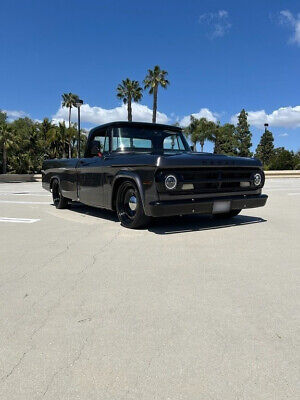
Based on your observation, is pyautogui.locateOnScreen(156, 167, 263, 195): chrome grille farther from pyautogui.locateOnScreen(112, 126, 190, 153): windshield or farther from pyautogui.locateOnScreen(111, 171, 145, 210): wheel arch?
pyautogui.locateOnScreen(112, 126, 190, 153): windshield

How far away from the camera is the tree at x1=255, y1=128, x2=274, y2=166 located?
7956cm

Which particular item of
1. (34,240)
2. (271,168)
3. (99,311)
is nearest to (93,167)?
(34,240)

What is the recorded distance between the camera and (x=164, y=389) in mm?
1781

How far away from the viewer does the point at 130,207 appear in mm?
5766

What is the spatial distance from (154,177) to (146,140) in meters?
1.80

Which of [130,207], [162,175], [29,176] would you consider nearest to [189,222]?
[130,207]

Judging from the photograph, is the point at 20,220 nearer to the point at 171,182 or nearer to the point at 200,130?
the point at 171,182

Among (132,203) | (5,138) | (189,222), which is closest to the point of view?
(132,203)

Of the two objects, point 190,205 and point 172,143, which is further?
point 172,143

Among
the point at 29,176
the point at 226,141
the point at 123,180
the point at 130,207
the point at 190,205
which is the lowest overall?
the point at 29,176

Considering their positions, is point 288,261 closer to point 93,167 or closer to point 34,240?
point 34,240

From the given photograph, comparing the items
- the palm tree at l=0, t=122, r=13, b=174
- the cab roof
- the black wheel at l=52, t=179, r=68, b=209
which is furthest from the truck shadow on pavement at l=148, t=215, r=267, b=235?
the palm tree at l=0, t=122, r=13, b=174

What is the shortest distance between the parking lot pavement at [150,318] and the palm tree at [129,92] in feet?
128

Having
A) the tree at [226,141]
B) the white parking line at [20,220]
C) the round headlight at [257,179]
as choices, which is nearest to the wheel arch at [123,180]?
the white parking line at [20,220]
